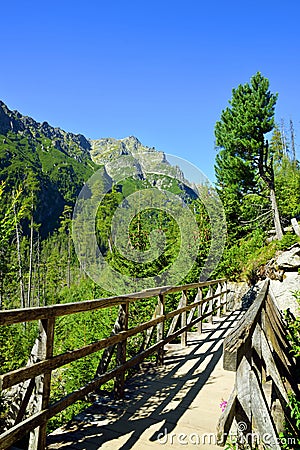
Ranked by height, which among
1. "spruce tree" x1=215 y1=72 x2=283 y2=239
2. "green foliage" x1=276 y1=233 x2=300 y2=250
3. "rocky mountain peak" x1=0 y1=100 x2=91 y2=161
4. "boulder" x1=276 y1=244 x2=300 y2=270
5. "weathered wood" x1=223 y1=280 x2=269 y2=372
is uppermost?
"rocky mountain peak" x1=0 y1=100 x2=91 y2=161

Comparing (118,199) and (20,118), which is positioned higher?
(20,118)

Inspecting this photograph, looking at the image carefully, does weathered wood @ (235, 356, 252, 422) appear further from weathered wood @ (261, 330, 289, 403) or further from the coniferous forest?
the coniferous forest

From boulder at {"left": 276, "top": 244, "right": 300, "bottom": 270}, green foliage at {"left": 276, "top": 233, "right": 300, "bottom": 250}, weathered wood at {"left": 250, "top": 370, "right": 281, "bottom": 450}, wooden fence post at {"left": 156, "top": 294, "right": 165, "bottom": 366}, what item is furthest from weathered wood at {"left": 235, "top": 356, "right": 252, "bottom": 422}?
green foliage at {"left": 276, "top": 233, "right": 300, "bottom": 250}

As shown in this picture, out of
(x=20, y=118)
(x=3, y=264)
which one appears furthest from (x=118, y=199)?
(x=20, y=118)

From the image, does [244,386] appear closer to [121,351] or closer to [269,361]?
[269,361]

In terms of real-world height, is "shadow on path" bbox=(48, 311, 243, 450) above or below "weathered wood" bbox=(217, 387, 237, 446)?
below

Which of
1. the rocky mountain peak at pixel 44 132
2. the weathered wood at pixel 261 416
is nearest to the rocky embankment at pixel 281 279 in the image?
the weathered wood at pixel 261 416

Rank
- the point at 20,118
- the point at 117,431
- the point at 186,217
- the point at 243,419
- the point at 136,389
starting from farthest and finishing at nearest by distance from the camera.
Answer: the point at 20,118, the point at 186,217, the point at 136,389, the point at 117,431, the point at 243,419

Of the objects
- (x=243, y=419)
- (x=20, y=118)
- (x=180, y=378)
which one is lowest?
(x=180, y=378)

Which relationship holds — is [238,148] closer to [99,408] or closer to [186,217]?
[186,217]

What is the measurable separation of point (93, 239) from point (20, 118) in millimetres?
162652

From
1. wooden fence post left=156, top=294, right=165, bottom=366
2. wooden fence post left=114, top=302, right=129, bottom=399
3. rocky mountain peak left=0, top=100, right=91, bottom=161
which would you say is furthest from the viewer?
rocky mountain peak left=0, top=100, right=91, bottom=161

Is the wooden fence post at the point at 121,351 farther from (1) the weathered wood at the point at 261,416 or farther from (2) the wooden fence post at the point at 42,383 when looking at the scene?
(1) the weathered wood at the point at 261,416

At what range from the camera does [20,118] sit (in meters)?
154
